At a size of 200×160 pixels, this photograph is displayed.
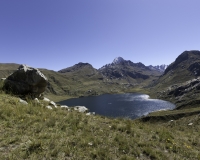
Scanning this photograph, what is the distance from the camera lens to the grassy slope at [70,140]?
6.94m

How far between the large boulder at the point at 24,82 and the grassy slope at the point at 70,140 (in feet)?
19.8

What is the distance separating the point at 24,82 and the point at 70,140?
1116 cm

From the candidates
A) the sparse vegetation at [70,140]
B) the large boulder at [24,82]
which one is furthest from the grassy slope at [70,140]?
the large boulder at [24,82]

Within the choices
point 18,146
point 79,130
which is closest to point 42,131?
point 18,146

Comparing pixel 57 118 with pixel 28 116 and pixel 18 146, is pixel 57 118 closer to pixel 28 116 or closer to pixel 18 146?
pixel 28 116

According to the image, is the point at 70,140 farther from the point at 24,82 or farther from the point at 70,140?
the point at 24,82

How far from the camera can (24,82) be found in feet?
54.4

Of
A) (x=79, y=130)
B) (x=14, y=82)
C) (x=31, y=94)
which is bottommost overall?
(x=79, y=130)

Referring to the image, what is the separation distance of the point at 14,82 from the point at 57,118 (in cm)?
883

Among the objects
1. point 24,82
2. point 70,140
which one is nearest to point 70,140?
point 70,140

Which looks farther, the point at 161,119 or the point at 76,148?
the point at 161,119

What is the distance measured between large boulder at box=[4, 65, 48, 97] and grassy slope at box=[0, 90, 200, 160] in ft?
19.8

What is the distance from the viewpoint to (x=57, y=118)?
1059cm

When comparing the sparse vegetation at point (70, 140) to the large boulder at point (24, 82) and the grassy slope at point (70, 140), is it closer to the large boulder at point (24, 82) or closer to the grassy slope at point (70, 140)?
the grassy slope at point (70, 140)
